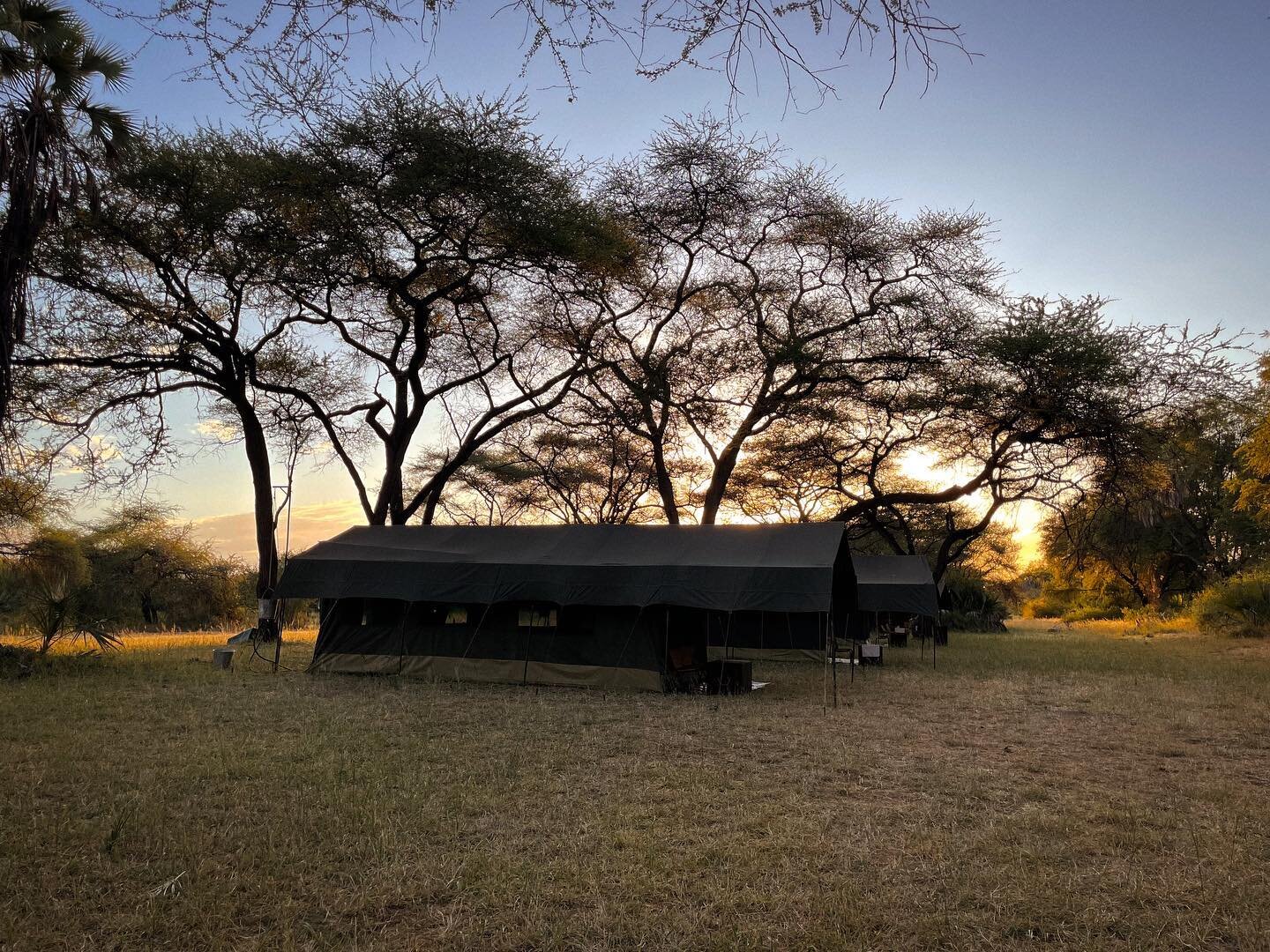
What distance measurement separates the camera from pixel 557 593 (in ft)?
44.9

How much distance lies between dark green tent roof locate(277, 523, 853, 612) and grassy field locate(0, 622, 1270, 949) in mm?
1983

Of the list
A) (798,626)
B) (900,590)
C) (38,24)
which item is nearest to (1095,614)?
(900,590)

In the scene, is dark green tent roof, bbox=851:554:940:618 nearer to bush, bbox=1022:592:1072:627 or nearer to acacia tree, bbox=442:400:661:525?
acacia tree, bbox=442:400:661:525

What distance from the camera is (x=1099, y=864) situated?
523 cm

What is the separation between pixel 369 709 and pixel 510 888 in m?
7.12

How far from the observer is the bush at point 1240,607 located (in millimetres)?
24859

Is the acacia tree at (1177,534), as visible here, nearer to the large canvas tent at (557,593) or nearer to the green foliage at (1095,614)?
the green foliage at (1095,614)

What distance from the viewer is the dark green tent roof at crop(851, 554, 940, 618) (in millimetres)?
20953

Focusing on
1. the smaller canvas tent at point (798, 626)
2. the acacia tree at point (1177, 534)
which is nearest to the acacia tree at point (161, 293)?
the smaller canvas tent at point (798, 626)

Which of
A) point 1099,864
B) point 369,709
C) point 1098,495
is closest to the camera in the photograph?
point 1099,864

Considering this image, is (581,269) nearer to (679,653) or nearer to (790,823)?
(679,653)

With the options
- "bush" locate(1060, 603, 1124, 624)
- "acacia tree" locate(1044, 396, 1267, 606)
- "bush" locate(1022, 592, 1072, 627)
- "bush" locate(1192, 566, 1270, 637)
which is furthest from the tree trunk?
"bush" locate(1022, 592, 1072, 627)

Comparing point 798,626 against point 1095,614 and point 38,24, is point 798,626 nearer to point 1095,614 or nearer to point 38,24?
point 38,24

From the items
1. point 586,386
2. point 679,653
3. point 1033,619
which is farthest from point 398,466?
point 1033,619
